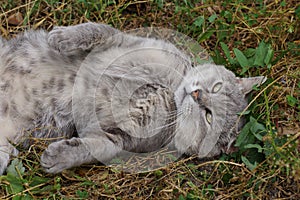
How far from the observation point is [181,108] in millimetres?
2959

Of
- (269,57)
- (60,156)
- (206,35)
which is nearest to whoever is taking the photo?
(60,156)

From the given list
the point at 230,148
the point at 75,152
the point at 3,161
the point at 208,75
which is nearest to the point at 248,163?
the point at 230,148

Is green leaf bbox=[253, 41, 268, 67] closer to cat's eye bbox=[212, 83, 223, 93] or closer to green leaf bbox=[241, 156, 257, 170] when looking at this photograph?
cat's eye bbox=[212, 83, 223, 93]

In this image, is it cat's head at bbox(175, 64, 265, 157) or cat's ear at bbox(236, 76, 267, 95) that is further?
cat's ear at bbox(236, 76, 267, 95)

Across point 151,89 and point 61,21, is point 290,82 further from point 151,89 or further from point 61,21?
point 61,21

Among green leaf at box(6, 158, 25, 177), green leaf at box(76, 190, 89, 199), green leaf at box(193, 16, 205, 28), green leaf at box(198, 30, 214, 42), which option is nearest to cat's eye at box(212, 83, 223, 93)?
green leaf at box(198, 30, 214, 42)

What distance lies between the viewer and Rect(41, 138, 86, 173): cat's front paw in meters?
2.73

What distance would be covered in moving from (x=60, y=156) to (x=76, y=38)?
2.54ft

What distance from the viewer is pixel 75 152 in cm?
277

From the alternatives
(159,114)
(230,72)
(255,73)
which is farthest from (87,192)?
(255,73)

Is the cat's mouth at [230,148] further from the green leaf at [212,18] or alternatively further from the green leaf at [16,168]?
the green leaf at [16,168]

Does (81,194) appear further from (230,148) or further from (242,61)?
(242,61)

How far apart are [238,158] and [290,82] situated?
71cm

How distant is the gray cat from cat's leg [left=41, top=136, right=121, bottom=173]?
14mm
